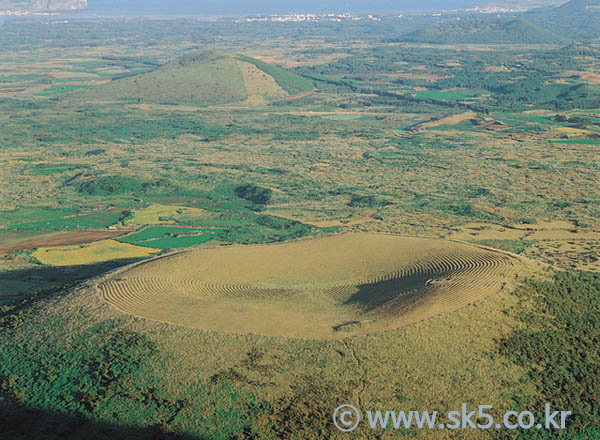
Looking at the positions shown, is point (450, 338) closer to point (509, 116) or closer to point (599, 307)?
point (599, 307)

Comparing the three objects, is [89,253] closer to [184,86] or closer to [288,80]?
[184,86]

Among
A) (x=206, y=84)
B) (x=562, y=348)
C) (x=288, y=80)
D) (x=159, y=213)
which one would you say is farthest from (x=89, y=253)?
(x=288, y=80)

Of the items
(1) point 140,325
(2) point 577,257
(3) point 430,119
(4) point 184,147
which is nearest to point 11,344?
(1) point 140,325

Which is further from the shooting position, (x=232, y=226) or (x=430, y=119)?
(x=430, y=119)

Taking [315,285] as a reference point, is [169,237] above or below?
below

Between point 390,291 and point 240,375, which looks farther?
point 390,291
